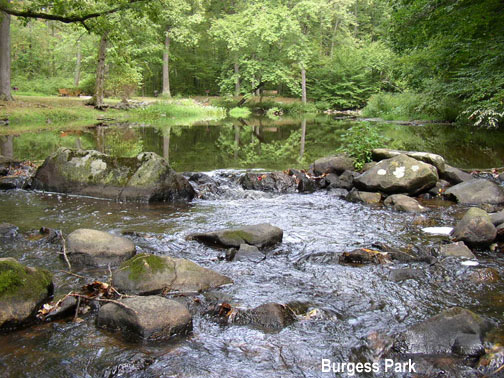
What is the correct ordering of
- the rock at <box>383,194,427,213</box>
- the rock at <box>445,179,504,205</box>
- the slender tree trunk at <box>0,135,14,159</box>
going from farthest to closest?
the slender tree trunk at <box>0,135,14,159</box>
the rock at <box>445,179,504,205</box>
the rock at <box>383,194,427,213</box>

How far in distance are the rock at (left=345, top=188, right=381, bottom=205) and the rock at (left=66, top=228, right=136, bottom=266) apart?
528 cm

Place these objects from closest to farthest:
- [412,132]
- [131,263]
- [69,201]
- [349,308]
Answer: [349,308] < [131,263] < [69,201] < [412,132]

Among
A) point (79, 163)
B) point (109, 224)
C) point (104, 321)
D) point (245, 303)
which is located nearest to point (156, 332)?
point (104, 321)

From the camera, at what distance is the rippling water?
3.26m

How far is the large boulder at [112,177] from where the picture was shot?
8828 mm

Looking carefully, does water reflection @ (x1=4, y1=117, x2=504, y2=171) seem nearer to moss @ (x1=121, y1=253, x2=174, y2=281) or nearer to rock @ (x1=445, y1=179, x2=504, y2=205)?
rock @ (x1=445, y1=179, x2=504, y2=205)

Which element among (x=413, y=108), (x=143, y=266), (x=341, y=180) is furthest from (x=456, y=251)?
(x=413, y=108)

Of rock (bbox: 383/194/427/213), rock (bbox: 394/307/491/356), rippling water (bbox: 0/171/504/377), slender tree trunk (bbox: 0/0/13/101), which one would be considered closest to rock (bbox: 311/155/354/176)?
rock (bbox: 383/194/427/213)

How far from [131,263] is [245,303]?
1464mm

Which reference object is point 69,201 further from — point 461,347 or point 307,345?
point 461,347

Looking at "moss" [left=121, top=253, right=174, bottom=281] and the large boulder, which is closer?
"moss" [left=121, top=253, right=174, bottom=281]

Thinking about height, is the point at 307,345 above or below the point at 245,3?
below

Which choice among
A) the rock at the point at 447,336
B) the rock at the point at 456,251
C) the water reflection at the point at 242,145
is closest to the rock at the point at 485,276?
the rock at the point at 456,251

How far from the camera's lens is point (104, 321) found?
3.77 meters
